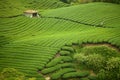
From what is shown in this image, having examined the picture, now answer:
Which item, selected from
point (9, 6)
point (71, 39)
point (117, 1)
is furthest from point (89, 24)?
point (9, 6)

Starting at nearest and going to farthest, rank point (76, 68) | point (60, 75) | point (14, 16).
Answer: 1. point (60, 75)
2. point (76, 68)
3. point (14, 16)

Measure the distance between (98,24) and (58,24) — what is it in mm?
10516

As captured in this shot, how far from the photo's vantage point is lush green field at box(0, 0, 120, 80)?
3612 centimetres

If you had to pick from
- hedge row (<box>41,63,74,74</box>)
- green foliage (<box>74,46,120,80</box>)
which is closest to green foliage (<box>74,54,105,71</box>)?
green foliage (<box>74,46,120,80</box>)

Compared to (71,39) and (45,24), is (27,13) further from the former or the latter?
(71,39)

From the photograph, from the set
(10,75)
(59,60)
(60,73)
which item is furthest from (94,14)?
(10,75)

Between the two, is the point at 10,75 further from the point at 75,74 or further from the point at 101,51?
the point at 101,51

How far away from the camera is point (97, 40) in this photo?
136 feet

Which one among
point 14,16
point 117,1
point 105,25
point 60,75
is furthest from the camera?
point 117,1

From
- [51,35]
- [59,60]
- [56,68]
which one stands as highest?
[51,35]

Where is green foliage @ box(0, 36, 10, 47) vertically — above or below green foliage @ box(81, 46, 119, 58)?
above

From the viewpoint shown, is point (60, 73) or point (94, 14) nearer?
point (60, 73)

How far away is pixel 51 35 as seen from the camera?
4919 centimetres

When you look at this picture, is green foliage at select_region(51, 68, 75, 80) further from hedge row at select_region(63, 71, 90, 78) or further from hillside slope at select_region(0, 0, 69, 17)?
hillside slope at select_region(0, 0, 69, 17)
